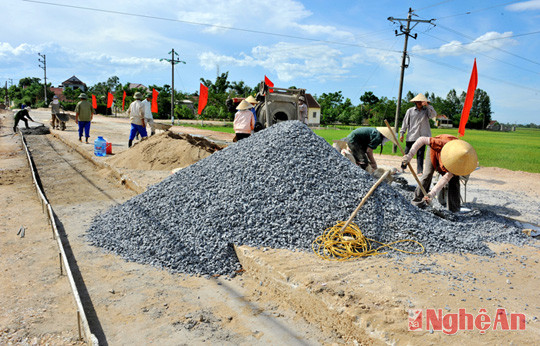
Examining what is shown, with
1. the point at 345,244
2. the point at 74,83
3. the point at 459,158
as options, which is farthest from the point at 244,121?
the point at 74,83

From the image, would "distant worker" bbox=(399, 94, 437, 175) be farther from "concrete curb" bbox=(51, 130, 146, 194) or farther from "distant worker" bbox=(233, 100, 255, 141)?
"concrete curb" bbox=(51, 130, 146, 194)

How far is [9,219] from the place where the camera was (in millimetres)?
4512

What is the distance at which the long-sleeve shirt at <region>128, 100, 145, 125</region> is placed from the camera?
327 inches

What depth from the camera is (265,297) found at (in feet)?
9.09

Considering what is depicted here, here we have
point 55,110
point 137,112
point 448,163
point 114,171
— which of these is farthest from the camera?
point 55,110

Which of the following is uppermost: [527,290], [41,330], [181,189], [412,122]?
[412,122]

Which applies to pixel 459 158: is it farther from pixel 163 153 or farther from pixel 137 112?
pixel 137 112

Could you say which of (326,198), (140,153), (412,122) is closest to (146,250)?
(326,198)

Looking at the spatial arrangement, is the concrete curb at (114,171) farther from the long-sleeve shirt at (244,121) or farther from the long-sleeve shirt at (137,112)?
the long-sleeve shirt at (244,121)

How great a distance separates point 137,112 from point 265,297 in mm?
6844

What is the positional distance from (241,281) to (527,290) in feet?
7.29

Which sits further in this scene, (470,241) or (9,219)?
(9,219)

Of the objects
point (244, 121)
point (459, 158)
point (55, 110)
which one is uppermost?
point (55, 110)

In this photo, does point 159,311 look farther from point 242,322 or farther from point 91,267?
point 91,267
